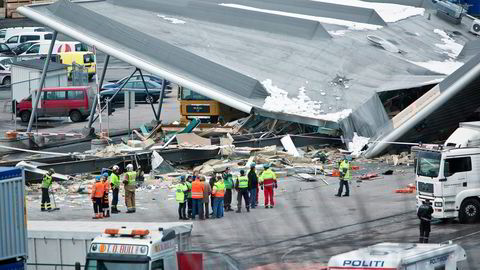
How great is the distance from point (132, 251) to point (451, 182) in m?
12.5

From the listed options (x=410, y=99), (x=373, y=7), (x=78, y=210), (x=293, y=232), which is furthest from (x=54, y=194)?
(x=373, y=7)

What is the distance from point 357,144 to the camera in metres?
39.4

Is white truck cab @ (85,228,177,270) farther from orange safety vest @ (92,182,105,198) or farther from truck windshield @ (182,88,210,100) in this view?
truck windshield @ (182,88,210,100)

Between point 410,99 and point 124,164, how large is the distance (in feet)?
36.6

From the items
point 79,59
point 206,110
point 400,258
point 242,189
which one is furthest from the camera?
point 79,59

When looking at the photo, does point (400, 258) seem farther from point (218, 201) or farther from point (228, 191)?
point (228, 191)

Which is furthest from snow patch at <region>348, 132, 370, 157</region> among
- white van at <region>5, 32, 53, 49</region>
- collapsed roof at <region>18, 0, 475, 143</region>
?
white van at <region>5, 32, 53, 49</region>

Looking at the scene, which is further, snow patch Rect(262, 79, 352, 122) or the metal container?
snow patch Rect(262, 79, 352, 122)

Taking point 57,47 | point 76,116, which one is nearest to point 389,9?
point 76,116

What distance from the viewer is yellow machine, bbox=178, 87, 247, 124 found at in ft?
145

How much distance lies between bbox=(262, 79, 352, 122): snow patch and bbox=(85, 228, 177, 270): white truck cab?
21.3 metres

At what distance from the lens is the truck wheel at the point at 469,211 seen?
2847 cm

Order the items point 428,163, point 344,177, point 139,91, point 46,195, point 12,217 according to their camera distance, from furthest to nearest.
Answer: point 139,91 < point 344,177 < point 46,195 < point 428,163 < point 12,217

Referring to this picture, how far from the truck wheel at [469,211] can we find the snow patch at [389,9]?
A: 81.1 feet
